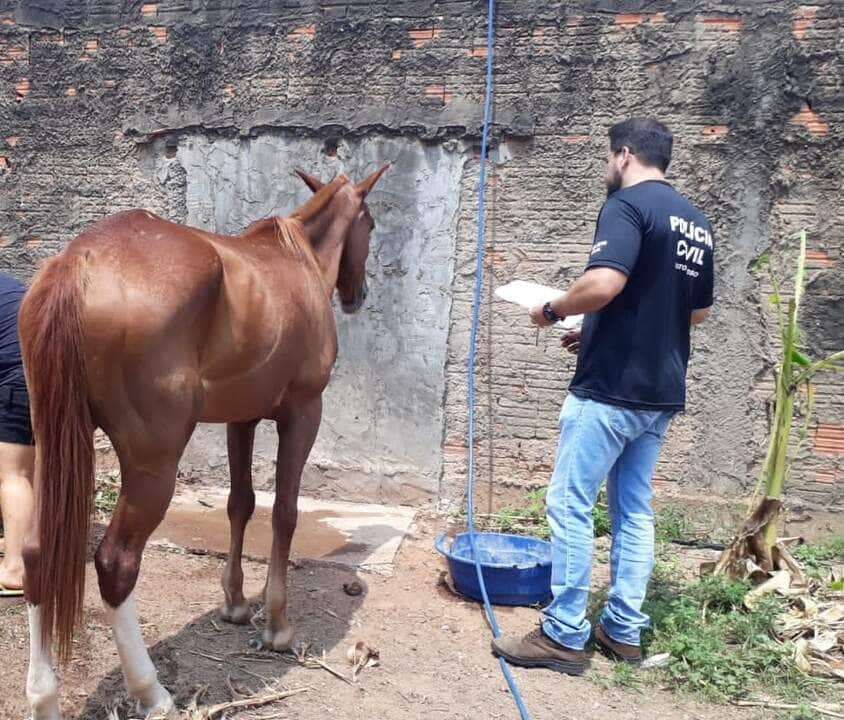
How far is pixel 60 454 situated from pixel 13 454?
1.40 meters

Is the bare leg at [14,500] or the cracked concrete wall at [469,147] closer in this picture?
the bare leg at [14,500]

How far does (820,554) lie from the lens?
480 cm

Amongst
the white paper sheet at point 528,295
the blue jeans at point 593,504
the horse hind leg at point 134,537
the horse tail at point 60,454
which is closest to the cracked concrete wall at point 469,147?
the white paper sheet at point 528,295

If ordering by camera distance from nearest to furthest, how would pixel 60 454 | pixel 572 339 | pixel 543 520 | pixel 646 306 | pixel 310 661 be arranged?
pixel 60 454 < pixel 646 306 < pixel 310 661 < pixel 572 339 < pixel 543 520

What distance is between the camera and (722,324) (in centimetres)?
519

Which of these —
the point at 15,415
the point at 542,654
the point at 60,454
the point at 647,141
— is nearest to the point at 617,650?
the point at 542,654

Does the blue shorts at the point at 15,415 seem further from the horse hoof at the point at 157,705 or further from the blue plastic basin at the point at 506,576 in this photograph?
the blue plastic basin at the point at 506,576

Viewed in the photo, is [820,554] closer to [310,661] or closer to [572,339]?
[572,339]

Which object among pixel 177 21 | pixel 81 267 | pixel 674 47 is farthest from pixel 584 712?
pixel 177 21

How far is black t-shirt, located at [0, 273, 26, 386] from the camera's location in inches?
151

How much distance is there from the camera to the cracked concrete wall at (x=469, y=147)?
5086 mm

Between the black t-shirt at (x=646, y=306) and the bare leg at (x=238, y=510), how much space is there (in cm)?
163

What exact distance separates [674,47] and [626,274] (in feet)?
8.89

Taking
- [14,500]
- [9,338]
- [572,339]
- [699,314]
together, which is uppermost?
[699,314]
